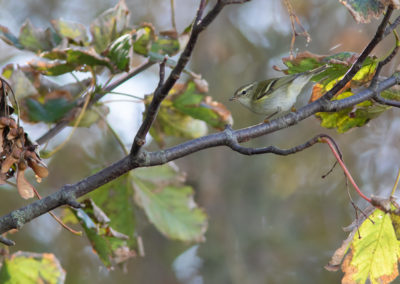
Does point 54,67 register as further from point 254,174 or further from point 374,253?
point 254,174

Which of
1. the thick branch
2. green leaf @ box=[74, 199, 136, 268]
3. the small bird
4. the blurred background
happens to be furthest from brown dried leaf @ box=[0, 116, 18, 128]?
the blurred background

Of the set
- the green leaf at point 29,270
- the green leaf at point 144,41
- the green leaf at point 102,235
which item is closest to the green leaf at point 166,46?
the green leaf at point 144,41

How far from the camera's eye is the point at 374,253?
92 centimetres

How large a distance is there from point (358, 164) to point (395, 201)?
3.23m

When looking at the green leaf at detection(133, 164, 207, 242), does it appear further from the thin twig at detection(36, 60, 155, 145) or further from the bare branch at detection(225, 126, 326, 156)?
the bare branch at detection(225, 126, 326, 156)

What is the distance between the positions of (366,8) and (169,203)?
2.78ft

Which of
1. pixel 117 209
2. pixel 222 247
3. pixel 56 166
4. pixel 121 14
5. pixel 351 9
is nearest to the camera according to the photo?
pixel 351 9

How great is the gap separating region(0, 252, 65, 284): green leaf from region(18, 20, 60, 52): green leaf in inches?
18.7

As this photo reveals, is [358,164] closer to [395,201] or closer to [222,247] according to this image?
[222,247]

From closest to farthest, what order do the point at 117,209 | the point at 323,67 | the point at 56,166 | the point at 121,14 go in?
the point at 323,67 < the point at 121,14 < the point at 117,209 < the point at 56,166

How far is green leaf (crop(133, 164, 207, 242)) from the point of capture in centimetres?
138

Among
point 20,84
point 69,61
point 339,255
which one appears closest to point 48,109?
point 20,84

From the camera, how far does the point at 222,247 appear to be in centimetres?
387

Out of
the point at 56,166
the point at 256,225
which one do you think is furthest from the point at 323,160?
the point at 56,166
